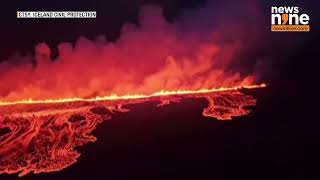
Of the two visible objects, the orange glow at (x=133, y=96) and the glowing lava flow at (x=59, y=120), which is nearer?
the glowing lava flow at (x=59, y=120)

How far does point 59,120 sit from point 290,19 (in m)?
3.19

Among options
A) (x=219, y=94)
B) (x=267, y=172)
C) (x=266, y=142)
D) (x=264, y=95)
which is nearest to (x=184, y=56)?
(x=219, y=94)

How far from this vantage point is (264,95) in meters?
4.79

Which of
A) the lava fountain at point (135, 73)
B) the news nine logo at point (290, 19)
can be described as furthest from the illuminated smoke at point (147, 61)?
the news nine logo at point (290, 19)

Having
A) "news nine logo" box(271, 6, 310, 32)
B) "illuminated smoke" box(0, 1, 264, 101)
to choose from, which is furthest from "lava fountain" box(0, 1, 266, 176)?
"news nine logo" box(271, 6, 310, 32)

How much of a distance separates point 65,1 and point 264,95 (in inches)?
111

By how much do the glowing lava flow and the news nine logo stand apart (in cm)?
85

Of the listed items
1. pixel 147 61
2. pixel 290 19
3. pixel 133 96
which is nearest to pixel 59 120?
pixel 133 96

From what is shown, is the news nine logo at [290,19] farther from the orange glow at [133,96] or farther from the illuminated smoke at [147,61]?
the orange glow at [133,96]

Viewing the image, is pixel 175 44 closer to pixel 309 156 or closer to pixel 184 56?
pixel 184 56

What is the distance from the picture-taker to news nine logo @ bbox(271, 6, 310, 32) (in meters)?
4.64

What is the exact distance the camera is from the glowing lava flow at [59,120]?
3.87m

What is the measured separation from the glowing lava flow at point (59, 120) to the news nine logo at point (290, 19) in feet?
2.79

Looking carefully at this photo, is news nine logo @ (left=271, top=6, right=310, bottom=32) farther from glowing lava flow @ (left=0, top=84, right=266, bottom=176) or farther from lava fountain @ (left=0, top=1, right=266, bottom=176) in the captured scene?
glowing lava flow @ (left=0, top=84, right=266, bottom=176)
